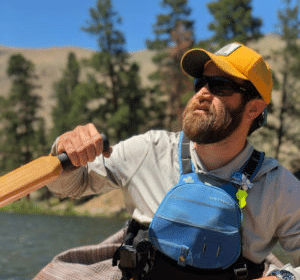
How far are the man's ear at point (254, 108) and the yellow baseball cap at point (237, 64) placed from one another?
4cm

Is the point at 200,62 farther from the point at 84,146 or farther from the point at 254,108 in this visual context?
the point at 84,146

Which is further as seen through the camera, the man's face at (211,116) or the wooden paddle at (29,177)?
the man's face at (211,116)

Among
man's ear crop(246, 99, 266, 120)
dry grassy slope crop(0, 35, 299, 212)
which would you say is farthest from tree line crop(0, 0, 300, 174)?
dry grassy slope crop(0, 35, 299, 212)

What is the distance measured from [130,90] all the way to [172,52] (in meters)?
4.21

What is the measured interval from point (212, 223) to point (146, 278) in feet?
1.39

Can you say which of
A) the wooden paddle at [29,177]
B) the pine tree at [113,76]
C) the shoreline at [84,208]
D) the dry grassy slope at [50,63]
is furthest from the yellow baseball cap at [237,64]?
the dry grassy slope at [50,63]

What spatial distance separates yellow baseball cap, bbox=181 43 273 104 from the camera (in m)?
2.18

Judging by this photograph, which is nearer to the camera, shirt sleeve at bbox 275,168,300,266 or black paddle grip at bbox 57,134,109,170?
→ black paddle grip at bbox 57,134,109,170

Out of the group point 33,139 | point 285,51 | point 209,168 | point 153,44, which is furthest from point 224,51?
point 33,139

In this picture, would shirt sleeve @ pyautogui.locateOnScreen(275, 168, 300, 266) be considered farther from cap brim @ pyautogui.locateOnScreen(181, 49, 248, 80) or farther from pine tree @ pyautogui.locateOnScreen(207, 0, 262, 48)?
pine tree @ pyautogui.locateOnScreen(207, 0, 262, 48)

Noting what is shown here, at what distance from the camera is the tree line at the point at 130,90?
25.1 m

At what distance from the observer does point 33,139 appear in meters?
31.2

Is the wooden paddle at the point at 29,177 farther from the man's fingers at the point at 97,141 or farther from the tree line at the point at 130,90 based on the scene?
the tree line at the point at 130,90

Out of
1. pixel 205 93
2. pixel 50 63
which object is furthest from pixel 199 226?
pixel 50 63
